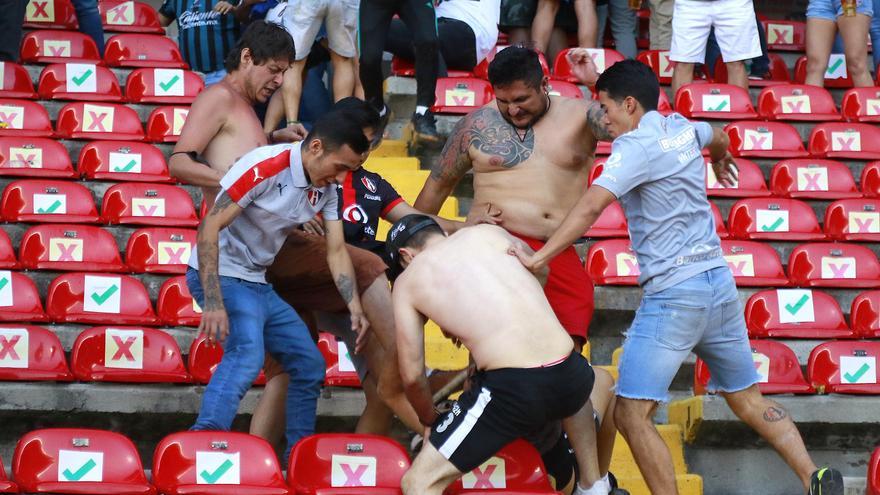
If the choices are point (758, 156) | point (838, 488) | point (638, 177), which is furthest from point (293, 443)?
point (758, 156)

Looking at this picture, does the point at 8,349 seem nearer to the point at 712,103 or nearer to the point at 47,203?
the point at 47,203

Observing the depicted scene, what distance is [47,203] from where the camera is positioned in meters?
8.17

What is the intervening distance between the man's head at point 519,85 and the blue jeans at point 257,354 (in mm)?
1246

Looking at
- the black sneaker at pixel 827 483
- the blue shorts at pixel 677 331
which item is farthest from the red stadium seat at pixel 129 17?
the black sneaker at pixel 827 483

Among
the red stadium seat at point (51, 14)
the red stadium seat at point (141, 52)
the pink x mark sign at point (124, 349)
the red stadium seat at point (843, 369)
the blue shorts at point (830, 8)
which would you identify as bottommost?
the red stadium seat at point (843, 369)

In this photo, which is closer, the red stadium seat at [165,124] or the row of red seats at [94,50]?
the red stadium seat at [165,124]

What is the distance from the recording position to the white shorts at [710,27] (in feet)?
32.4

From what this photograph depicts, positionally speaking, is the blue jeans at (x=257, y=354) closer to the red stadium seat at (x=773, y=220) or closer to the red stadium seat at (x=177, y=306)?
the red stadium seat at (x=177, y=306)

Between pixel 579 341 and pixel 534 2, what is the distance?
4.99m

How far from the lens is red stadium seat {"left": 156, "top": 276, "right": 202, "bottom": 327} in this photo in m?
7.35

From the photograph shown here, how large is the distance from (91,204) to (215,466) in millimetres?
3083

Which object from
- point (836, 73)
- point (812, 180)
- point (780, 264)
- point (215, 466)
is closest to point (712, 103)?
point (812, 180)

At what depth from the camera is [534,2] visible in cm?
1069

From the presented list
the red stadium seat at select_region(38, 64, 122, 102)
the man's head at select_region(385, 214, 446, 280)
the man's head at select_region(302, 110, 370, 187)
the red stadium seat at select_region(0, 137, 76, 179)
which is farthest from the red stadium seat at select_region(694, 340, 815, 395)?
the red stadium seat at select_region(38, 64, 122, 102)
